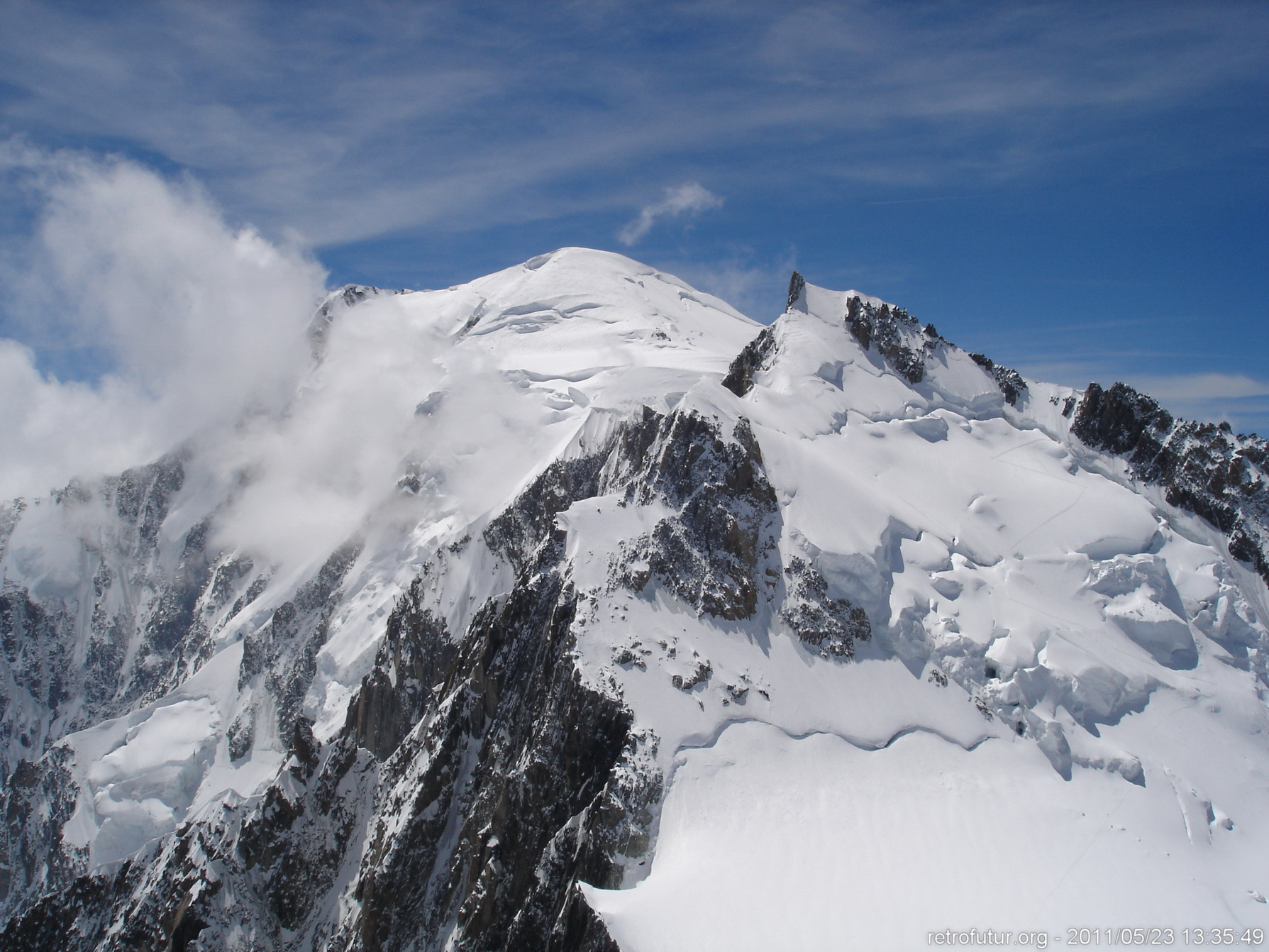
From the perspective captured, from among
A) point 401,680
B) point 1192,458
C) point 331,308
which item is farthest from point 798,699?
point 331,308

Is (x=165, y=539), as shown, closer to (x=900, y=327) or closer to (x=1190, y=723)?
(x=900, y=327)

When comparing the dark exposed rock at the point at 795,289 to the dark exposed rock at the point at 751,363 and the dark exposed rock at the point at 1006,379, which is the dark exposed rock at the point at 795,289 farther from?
the dark exposed rock at the point at 1006,379

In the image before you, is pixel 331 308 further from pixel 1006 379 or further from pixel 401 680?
pixel 1006 379

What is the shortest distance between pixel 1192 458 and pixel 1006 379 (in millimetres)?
15681

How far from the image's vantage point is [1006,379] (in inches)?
2685

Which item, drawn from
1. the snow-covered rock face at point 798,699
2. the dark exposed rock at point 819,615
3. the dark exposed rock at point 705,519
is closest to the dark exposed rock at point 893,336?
the snow-covered rock face at point 798,699

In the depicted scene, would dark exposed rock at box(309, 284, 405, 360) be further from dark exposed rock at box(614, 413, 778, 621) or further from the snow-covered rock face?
dark exposed rock at box(614, 413, 778, 621)

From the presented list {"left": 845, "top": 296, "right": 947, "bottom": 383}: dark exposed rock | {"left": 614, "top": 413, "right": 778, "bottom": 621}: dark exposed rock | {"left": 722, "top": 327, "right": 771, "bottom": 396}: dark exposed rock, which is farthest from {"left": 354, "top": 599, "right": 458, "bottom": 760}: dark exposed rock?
{"left": 845, "top": 296, "right": 947, "bottom": 383}: dark exposed rock

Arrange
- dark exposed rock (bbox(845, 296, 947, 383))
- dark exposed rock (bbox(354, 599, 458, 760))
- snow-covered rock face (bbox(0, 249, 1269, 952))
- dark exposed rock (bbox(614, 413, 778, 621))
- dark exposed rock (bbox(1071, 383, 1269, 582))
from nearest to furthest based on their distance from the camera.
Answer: snow-covered rock face (bbox(0, 249, 1269, 952)), dark exposed rock (bbox(614, 413, 778, 621)), dark exposed rock (bbox(1071, 383, 1269, 582)), dark exposed rock (bbox(845, 296, 947, 383)), dark exposed rock (bbox(354, 599, 458, 760))

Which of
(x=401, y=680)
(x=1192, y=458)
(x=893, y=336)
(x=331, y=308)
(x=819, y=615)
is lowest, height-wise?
(x=401, y=680)

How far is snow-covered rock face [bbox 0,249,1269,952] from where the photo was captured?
104ft

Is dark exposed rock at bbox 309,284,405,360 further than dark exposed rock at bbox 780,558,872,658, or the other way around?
dark exposed rock at bbox 309,284,405,360

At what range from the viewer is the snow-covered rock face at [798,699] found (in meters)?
31.7

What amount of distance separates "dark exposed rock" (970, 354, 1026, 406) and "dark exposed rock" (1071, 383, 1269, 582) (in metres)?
5.19
